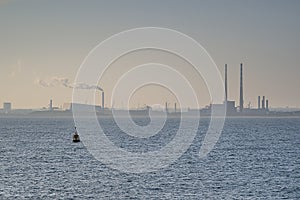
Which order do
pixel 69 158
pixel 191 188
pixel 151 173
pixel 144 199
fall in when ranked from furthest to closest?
1. pixel 69 158
2. pixel 151 173
3. pixel 191 188
4. pixel 144 199

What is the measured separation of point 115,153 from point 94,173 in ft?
115

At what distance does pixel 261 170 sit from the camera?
9381 centimetres

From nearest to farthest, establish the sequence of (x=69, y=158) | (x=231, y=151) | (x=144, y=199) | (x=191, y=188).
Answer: (x=144, y=199) → (x=191, y=188) → (x=69, y=158) → (x=231, y=151)

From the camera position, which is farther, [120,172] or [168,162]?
[168,162]

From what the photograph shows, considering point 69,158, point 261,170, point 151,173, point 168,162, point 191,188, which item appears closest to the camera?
point 191,188

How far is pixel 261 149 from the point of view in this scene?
455ft

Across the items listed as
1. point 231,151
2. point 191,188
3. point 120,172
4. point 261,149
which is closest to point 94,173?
point 120,172

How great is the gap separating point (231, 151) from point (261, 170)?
123 feet

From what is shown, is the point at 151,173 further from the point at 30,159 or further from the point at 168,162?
the point at 30,159

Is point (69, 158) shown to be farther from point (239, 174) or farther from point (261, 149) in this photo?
point (261, 149)

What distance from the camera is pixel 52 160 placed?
107 m

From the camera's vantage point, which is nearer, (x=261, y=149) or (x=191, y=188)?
(x=191, y=188)

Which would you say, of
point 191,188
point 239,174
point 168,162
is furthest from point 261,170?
point 191,188

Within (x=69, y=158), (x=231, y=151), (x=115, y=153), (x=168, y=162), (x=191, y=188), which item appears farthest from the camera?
(x=231, y=151)
